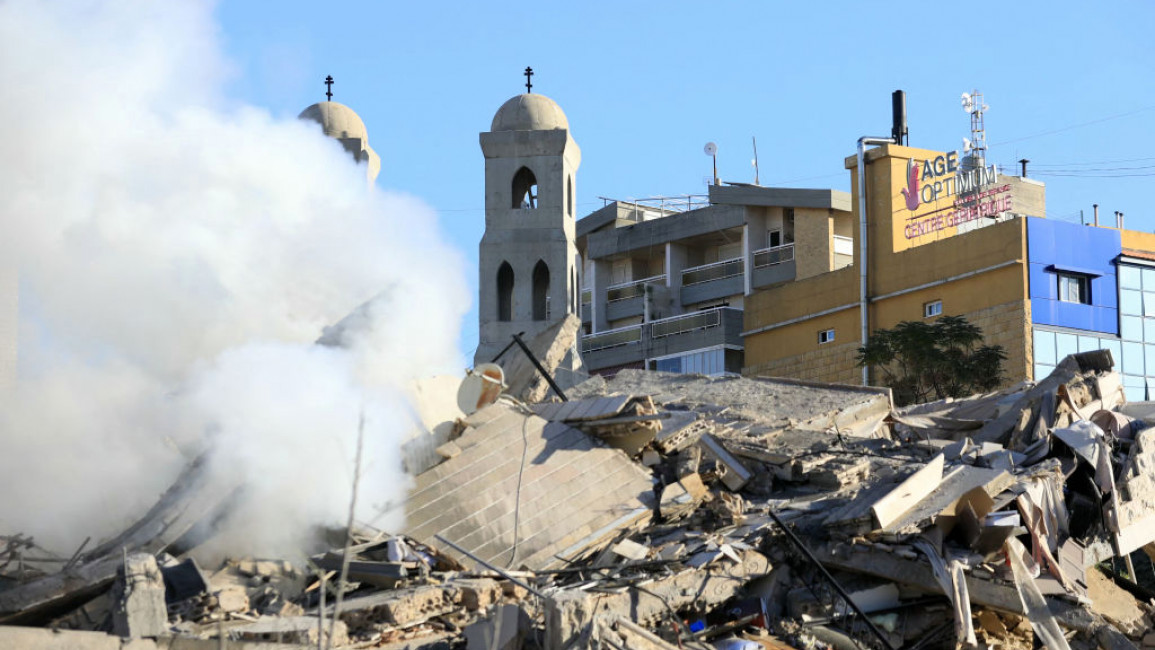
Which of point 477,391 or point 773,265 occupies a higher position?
point 773,265

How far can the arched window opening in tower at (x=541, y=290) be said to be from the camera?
1222 inches

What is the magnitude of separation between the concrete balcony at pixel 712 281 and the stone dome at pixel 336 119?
54.7 feet

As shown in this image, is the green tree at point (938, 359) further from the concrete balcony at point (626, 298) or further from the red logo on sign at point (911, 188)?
the concrete balcony at point (626, 298)

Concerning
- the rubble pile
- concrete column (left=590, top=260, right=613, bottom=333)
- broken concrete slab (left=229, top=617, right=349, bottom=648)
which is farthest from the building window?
broken concrete slab (left=229, top=617, right=349, bottom=648)

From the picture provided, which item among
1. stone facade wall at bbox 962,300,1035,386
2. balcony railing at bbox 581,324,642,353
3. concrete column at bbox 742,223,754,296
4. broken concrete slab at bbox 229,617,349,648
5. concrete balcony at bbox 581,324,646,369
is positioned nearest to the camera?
broken concrete slab at bbox 229,617,349,648

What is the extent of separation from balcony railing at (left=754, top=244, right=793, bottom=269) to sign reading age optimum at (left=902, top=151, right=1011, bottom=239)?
6.90 m

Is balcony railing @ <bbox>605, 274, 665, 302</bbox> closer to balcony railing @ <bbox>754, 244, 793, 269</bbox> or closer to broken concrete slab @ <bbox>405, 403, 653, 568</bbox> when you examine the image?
balcony railing @ <bbox>754, 244, 793, 269</bbox>

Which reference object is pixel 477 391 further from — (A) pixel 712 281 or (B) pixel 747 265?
(A) pixel 712 281

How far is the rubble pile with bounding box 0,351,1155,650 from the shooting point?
34.7 ft

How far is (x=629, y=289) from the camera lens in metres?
51.9

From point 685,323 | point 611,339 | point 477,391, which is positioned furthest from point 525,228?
point 611,339

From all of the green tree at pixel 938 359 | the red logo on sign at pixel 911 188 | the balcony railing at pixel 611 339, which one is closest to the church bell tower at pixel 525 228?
the green tree at pixel 938 359

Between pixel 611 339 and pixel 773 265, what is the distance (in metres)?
5.81

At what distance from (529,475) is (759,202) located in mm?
34891
